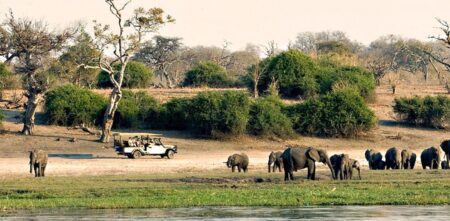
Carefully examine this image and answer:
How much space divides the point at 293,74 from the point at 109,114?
15281 mm

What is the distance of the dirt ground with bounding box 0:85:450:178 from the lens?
142 feet

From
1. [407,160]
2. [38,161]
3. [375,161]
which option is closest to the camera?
[38,161]

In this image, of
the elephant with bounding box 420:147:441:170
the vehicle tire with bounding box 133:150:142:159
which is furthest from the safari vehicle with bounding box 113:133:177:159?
the elephant with bounding box 420:147:441:170

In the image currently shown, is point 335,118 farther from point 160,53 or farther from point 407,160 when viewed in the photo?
point 160,53

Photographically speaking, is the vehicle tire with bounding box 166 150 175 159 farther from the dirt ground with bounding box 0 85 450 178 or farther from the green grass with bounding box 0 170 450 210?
the green grass with bounding box 0 170 450 210

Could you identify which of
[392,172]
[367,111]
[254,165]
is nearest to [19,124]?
[254,165]

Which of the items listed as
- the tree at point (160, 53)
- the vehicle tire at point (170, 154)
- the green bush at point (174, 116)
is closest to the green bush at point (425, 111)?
the green bush at point (174, 116)

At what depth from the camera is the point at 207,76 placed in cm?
7056

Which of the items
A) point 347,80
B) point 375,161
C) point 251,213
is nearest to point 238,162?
point 375,161

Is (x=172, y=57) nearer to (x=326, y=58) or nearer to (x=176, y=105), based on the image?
(x=326, y=58)

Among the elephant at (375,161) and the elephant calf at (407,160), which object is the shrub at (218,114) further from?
the elephant calf at (407,160)

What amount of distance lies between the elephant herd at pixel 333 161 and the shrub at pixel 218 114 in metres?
7.98

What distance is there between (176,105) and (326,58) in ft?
61.1

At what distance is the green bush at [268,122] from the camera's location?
2093 inches
